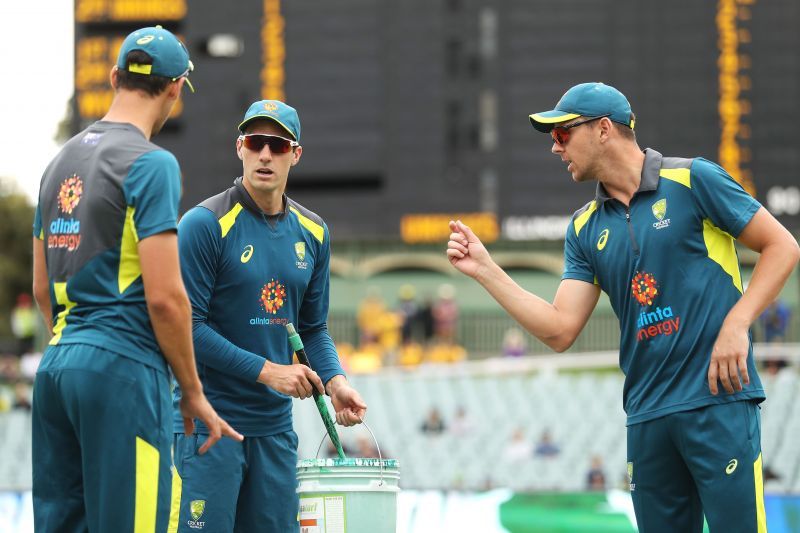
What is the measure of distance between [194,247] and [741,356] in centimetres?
193

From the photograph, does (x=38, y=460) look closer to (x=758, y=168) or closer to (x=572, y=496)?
(x=572, y=496)

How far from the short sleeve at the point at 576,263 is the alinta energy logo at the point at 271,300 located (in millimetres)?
1063

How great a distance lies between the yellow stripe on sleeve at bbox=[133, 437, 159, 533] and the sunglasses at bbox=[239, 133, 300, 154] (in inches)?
59.0

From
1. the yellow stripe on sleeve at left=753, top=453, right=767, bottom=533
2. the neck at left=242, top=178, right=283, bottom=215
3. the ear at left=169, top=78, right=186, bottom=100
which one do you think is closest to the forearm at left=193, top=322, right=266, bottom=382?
the neck at left=242, top=178, right=283, bottom=215

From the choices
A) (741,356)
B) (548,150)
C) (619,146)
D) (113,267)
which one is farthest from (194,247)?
(548,150)

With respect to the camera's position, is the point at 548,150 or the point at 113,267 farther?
the point at 548,150

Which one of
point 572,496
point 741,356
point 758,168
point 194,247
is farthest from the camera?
point 758,168

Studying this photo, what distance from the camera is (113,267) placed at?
3523 millimetres

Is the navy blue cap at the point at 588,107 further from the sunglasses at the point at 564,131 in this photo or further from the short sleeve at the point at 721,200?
the short sleeve at the point at 721,200

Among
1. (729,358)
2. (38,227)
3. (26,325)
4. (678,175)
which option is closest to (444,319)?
(26,325)

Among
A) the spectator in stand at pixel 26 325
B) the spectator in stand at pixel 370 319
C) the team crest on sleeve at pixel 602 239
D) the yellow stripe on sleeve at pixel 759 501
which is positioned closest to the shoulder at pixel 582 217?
the team crest on sleeve at pixel 602 239

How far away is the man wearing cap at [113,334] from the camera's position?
344 centimetres

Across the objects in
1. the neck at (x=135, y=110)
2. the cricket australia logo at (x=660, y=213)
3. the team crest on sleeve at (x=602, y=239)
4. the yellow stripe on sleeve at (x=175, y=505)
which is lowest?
the yellow stripe on sleeve at (x=175, y=505)

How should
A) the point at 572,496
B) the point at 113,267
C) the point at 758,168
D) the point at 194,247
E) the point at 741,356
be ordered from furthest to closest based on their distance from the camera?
the point at 758,168, the point at 572,496, the point at 194,247, the point at 741,356, the point at 113,267
